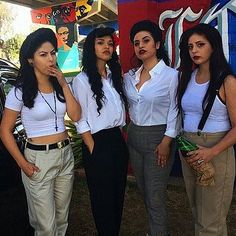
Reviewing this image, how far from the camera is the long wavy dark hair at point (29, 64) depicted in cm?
228

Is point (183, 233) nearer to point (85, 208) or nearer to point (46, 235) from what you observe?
point (85, 208)

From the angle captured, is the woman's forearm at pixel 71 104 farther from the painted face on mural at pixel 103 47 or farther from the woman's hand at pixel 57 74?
the painted face on mural at pixel 103 47

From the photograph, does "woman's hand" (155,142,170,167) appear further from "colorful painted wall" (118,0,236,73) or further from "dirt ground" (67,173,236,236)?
"colorful painted wall" (118,0,236,73)

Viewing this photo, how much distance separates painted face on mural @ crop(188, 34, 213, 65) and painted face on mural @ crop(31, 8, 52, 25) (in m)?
9.65

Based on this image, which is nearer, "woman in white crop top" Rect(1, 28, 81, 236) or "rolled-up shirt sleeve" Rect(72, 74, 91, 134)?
"woman in white crop top" Rect(1, 28, 81, 236)

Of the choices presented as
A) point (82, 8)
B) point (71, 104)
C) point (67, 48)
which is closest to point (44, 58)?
point (71, 104)

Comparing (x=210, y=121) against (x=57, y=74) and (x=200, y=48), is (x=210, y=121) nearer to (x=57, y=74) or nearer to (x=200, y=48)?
(x=200, y=48)

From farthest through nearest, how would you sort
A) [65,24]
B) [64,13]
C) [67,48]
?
[67,48], [65,24], [64,13]

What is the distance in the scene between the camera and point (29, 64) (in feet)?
7.75

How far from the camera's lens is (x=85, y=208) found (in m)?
3.98

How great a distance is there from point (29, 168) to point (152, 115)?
100 centimetres

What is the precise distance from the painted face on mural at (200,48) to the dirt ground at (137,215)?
1861 mm

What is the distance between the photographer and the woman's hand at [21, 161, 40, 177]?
230 cm

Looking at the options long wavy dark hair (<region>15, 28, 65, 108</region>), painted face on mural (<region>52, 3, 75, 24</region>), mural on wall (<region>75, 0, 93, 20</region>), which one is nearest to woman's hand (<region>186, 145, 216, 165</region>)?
long wavy dark hair (<region>15, 28, 65, 108</region>)
